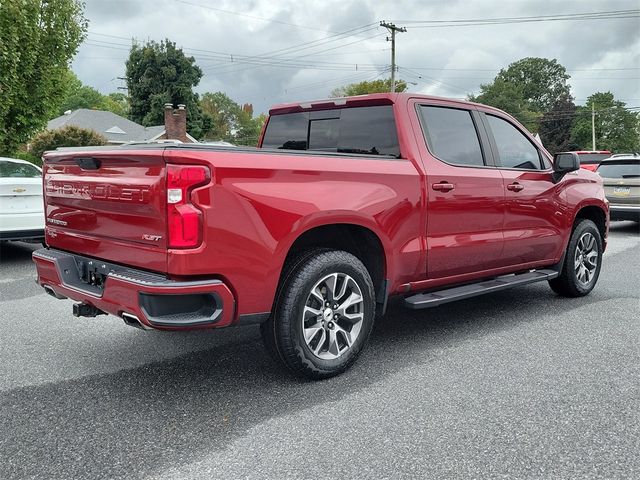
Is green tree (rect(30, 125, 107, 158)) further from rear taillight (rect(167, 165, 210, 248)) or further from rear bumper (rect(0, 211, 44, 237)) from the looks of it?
rear taillight (rect(167, 165, 210, 248))

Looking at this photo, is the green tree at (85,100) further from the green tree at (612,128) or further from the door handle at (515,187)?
the door handle at (515,187)

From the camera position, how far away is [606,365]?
4051mm

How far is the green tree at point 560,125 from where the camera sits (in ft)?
264

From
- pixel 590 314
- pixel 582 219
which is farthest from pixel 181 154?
pixel 582 219

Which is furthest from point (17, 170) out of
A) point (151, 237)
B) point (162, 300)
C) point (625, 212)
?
point (625, 212)

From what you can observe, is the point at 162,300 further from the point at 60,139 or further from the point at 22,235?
the point at 60,139

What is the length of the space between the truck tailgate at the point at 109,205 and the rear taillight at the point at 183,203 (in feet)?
0.17

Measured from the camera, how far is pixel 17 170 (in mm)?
8328

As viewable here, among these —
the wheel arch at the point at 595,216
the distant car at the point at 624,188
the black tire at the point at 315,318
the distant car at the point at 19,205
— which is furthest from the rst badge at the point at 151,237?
the distant car at the point at 624,188

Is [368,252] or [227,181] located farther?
[368,252]

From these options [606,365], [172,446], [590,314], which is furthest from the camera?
[590,314]

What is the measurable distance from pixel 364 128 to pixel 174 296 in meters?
2.17

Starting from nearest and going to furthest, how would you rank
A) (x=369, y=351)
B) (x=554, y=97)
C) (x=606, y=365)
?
(x=606, y=365) < (x=369, y=351) < (x=554, y=97)

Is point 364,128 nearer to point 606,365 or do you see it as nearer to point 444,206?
point 444,206
